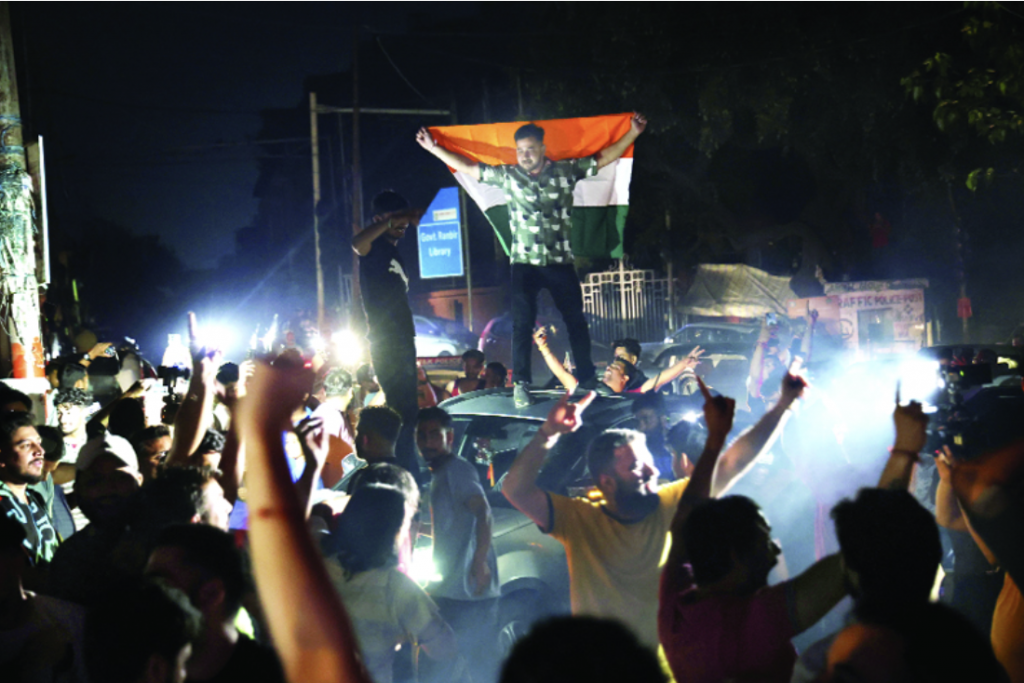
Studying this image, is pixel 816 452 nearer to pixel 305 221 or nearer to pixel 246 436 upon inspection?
pixel 246 436

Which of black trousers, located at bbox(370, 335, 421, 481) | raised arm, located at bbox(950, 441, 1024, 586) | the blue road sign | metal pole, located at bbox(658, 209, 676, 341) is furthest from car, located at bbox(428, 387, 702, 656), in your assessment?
metal pole, located at bbox(658, 209, 676, 341)

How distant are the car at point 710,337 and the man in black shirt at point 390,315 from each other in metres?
8.16

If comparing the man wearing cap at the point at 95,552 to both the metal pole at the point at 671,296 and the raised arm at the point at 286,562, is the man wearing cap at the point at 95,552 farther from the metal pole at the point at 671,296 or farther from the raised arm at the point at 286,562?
the metal pole at the point at 671,296

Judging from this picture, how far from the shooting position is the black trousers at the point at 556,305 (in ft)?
21.0

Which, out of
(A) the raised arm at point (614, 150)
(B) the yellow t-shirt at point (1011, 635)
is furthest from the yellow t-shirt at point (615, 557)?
(A) the raised arm at point (614, 150)

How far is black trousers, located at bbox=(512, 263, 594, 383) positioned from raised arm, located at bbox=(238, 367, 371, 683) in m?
4.48

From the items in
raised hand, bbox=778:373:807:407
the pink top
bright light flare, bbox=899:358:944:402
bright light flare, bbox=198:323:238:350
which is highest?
bright light flare, bbox=198:323:238:350

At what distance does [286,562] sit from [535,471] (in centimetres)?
163

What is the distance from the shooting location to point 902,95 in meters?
17.8

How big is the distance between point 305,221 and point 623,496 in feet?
154

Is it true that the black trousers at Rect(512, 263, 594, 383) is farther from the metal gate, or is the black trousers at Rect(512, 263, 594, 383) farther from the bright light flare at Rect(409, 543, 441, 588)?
the metal gate

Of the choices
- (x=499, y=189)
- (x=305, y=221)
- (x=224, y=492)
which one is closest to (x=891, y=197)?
(x=499, y=189)

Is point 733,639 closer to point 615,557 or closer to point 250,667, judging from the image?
point 615,557

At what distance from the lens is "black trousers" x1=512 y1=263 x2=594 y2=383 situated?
21.0 ft
